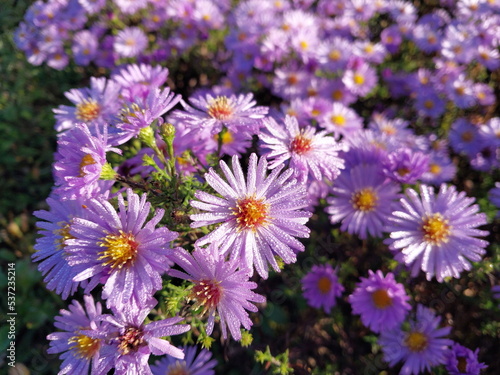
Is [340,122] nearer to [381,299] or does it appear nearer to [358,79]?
[358,79]

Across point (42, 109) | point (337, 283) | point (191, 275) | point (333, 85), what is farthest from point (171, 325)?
point (42, 109)

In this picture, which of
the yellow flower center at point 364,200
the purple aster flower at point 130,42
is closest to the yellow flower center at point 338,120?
the yellow flower center at point 364,200

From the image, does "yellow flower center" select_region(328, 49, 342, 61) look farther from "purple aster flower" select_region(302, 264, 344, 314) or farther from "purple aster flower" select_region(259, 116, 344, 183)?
"purple aster flower" select_region(302, 264, 344, 314)

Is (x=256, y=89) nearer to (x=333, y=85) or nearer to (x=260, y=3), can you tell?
(x=333, y=85)

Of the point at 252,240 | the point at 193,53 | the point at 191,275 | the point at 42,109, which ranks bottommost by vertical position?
the point at 191,275

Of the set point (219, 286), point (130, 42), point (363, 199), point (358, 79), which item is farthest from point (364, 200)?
point (130, 42)
